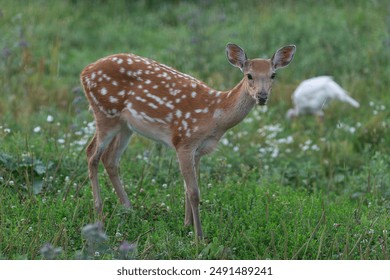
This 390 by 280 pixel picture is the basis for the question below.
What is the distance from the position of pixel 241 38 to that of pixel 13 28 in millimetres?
3457

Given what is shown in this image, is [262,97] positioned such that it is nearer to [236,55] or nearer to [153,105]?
[236,55]

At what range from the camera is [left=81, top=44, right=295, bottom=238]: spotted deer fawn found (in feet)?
22.2

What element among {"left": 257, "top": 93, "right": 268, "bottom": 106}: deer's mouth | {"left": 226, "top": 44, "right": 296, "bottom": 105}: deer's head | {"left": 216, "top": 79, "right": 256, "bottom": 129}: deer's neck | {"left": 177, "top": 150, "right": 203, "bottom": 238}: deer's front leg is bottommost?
{"left": 177, "top": 150, "right": 203, "bottom": 238}: deer's front leg

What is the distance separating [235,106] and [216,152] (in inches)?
88.9

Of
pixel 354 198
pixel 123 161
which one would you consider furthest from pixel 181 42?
pixel 354 198

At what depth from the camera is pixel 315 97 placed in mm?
10500

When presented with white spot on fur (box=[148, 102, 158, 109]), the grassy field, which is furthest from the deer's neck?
the grassy field

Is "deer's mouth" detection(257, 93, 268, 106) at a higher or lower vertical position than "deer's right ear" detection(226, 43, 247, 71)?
lower

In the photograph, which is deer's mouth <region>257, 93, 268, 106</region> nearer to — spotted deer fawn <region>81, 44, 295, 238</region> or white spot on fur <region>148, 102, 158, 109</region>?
spotted deer fawn <region>81, 44, 295, 238</region>

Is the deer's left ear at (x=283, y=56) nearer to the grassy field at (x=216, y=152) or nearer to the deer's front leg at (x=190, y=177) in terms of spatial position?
the deer's front leg at (x=190, y=177)

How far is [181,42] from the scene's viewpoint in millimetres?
12438

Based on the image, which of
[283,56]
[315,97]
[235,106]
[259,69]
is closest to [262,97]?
[259,69]
